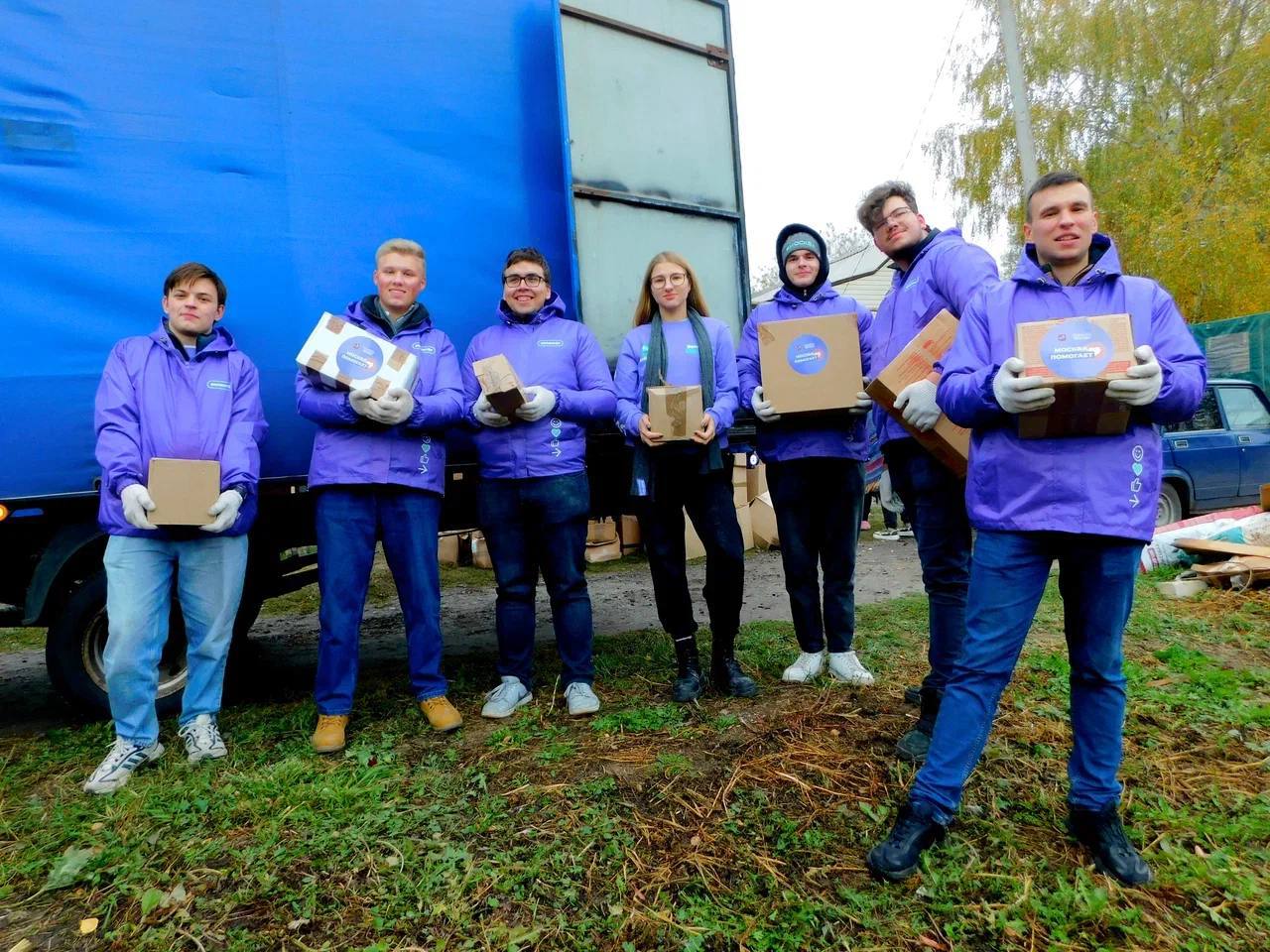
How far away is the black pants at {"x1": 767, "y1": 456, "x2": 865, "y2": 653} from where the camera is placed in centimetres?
324

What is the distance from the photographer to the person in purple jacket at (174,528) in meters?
2.70

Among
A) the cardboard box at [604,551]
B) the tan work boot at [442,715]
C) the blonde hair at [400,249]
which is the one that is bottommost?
the cardboard box at [604,551]

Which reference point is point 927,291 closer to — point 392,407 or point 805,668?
point 805,668

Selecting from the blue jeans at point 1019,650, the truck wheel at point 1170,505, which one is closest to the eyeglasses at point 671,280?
the blue jeans at point 1019,650

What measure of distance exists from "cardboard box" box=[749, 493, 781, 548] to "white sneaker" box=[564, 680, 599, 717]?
5187 mm

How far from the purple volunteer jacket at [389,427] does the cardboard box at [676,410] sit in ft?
2.70

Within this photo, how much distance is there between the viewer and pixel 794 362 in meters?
3.08

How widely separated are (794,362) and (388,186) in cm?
202

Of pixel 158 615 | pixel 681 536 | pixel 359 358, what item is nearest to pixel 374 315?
pixel 359 358

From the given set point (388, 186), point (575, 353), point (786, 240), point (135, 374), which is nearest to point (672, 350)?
point (575, 353)

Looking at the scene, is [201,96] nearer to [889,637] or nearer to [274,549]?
[274,549]

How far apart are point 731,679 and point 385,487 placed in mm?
1718

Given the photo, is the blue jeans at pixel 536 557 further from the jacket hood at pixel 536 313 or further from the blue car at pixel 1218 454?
the blue car at pixel 1218 454

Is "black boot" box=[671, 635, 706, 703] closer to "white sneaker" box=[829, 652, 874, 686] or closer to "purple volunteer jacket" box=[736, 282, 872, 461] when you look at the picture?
"white sneaker" box=[829, 652, 874, 686]
